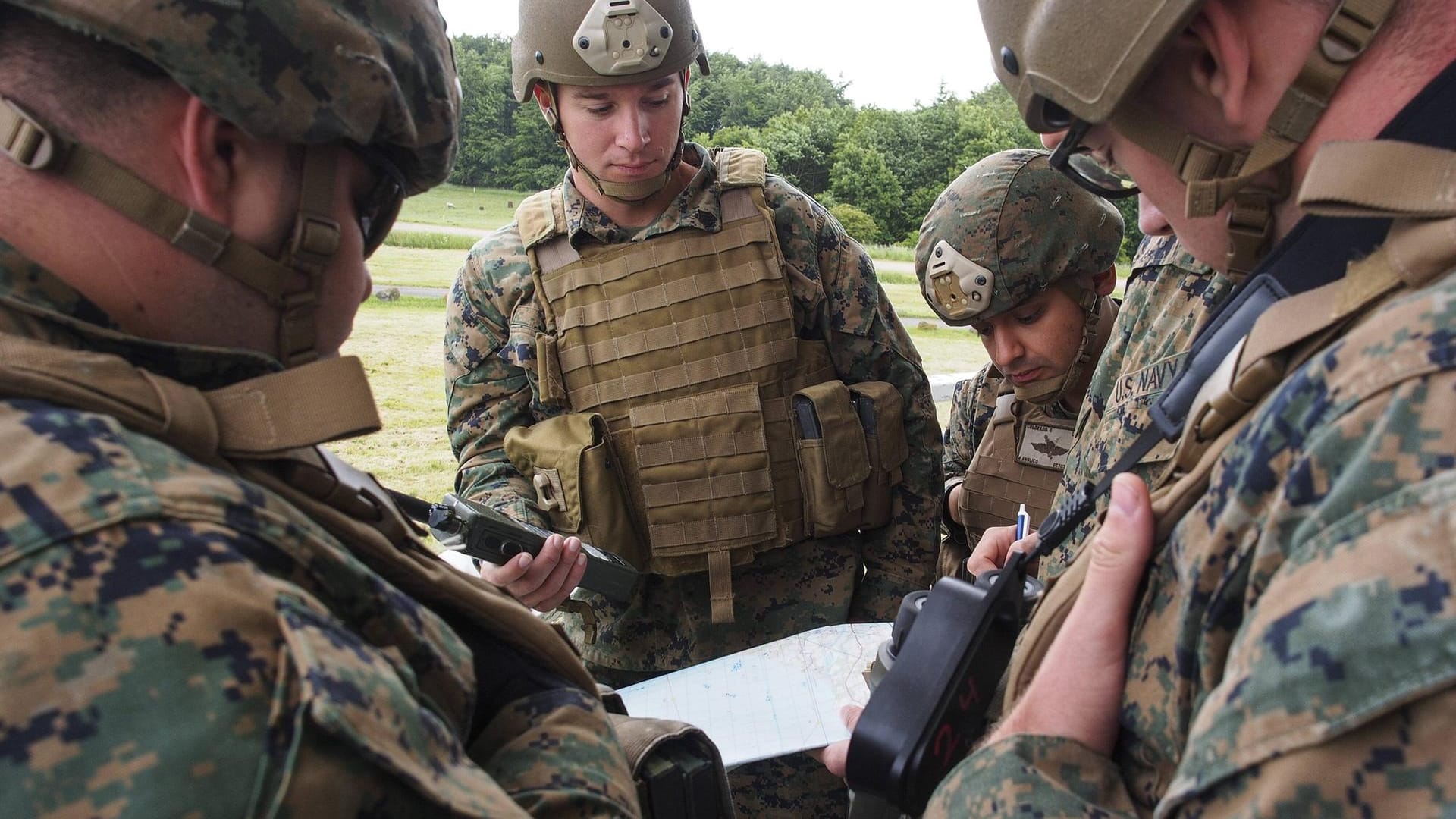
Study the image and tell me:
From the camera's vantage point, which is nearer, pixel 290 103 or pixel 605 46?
pixel 290 103

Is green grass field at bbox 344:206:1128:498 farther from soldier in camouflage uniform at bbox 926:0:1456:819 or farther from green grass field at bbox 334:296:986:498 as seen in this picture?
soldier in camouflage uniform at bbox 926:0:1456:819

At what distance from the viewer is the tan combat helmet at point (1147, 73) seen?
93 cm

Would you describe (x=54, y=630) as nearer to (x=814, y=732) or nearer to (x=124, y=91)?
(x=124, y=91)

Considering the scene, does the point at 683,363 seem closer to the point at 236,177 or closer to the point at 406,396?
the point at 236,177

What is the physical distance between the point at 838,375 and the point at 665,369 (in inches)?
21.9

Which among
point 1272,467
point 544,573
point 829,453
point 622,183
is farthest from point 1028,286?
point 1272,467

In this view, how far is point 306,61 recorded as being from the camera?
3.58ft

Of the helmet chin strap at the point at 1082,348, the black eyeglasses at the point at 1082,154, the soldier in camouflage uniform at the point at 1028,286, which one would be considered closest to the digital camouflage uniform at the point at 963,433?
the soldier in camouflage uniform at the point at 1028,286

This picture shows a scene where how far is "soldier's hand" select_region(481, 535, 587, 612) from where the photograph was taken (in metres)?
2.19

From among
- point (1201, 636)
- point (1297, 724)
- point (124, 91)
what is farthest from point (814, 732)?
point (124, 91)

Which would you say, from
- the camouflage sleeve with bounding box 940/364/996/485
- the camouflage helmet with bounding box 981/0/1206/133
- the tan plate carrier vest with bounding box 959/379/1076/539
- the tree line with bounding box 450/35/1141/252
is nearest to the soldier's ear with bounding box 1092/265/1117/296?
the tan plate carrier vest with bounding box 959/379/1076/539

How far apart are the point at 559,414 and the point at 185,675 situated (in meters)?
1.94

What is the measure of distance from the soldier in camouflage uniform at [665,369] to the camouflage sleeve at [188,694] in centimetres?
171

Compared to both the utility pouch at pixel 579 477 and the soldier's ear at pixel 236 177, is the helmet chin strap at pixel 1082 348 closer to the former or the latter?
the utility pouch at pixel 579 477
